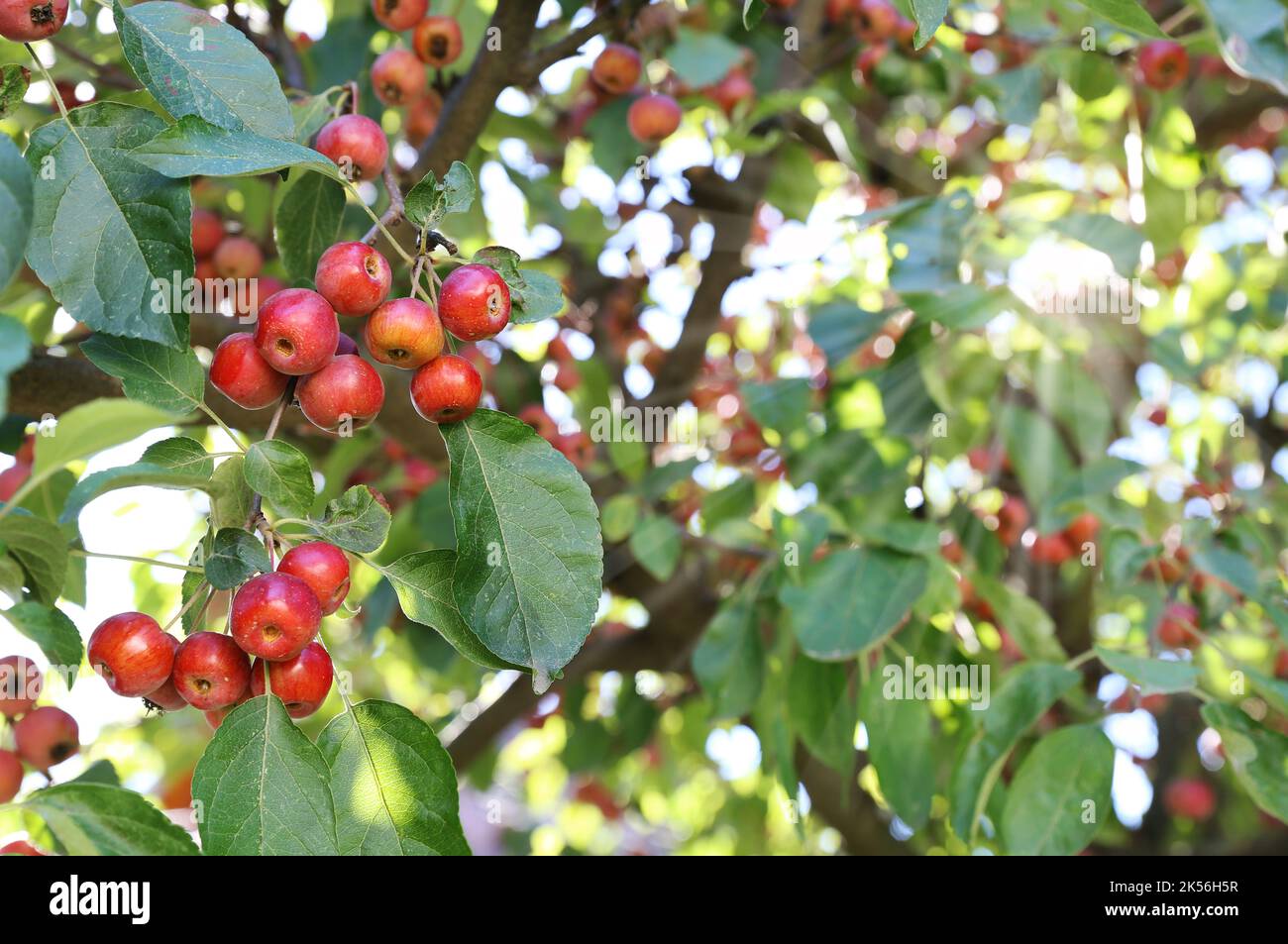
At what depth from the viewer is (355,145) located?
4.26ft

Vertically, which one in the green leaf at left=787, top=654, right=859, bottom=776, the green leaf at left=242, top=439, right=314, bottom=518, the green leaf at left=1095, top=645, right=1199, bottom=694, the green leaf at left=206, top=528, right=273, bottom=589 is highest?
the green leaf at left=242, top=439, right=314, bottom=518

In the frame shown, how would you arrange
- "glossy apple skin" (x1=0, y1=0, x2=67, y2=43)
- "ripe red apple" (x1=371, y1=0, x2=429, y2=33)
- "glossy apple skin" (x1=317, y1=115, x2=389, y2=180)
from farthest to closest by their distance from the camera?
1. "ripe red apple" (x1=371, y1=0, x2=429, y2=33)
2. "glossy apple skin" (x1=317, y1=115, x2=389, y2=180)
3. "glossy apple skin" (x1=0, y1=0, x2=67, y2=43)

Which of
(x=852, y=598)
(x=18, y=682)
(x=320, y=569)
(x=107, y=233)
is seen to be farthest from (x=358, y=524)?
(x=852, y=598)

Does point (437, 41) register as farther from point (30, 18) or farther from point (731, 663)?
point (731, 663)

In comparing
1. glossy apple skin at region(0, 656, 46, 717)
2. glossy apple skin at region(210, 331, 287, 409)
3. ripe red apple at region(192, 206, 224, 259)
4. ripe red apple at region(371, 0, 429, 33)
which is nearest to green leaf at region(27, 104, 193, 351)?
glossy apple skin at region(210, 331, 287, 409)

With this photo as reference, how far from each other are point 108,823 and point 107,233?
0.55 meters

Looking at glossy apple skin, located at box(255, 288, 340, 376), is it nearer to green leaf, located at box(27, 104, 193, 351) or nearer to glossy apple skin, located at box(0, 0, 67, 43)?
green leaf, located at box(27, 104, 193, 351)

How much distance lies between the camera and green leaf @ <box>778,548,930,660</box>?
65.4 inches

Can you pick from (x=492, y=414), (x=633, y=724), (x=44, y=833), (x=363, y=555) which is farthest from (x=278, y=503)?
(x=633, y=724)

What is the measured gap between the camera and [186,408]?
1.10 m

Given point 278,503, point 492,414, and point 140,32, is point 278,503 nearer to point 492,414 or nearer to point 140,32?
point 492,414

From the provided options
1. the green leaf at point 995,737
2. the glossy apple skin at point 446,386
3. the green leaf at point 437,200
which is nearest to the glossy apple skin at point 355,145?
the green leaf at point 437,200

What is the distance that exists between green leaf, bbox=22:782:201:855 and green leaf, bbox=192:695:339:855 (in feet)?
0.10

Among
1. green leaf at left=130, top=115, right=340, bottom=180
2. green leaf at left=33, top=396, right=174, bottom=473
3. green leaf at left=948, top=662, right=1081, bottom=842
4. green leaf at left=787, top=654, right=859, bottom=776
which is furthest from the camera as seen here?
green leaf at left=787, top=654, right=859, bottom=776
